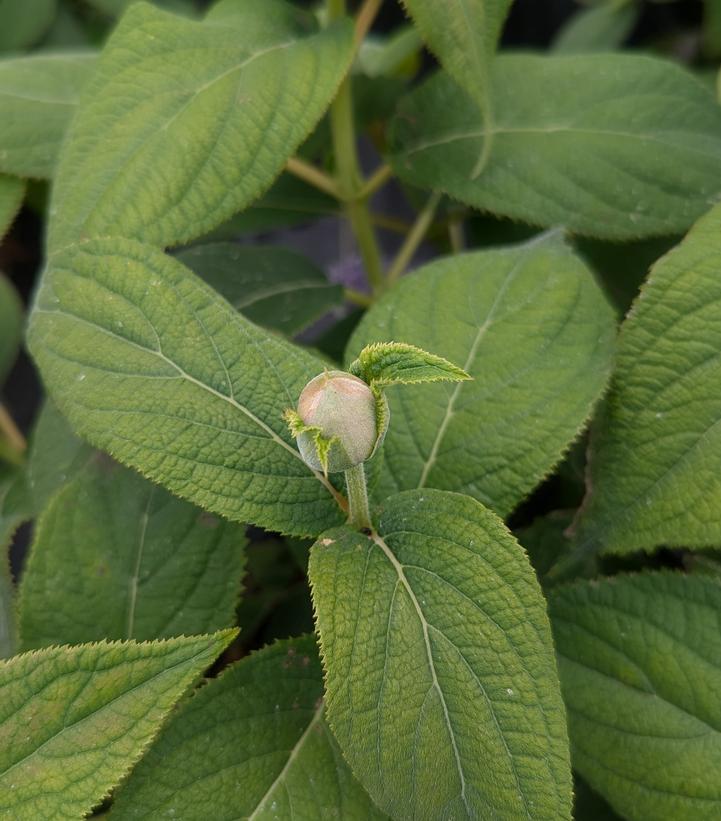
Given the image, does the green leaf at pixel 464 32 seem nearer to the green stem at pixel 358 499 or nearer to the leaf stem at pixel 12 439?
the green stem at pixel 358 499

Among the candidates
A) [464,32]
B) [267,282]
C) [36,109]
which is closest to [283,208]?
[267,282]

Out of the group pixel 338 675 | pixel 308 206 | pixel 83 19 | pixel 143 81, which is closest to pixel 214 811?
pixel 338 675

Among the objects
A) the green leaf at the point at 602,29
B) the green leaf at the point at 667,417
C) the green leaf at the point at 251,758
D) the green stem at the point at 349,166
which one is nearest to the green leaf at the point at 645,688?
the green leaf at the point at 667,417

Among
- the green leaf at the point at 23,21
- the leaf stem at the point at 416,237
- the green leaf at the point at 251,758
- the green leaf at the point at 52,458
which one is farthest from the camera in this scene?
the green leaf at the point at 23,21

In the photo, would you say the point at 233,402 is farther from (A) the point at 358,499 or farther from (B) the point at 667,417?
(B) the point at 667,417

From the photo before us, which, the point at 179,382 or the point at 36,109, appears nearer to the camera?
the point at 179,382
